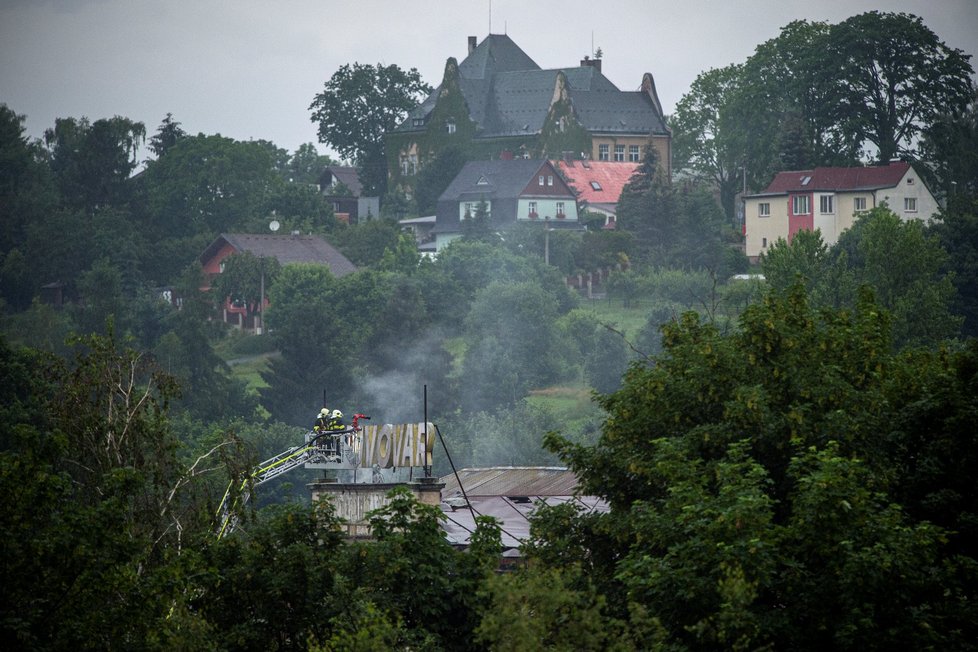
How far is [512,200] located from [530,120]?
17.8 m

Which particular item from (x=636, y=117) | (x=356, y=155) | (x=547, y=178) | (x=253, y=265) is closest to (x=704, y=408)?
(x=253, y=265)

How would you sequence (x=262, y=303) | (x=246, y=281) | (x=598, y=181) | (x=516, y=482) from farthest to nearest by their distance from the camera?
(x=598, y=181), (x=246, y=281), (x=262, y=303), (x=516, y=482)

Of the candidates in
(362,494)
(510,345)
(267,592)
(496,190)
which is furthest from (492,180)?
(267,592)

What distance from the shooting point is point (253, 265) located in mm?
138750

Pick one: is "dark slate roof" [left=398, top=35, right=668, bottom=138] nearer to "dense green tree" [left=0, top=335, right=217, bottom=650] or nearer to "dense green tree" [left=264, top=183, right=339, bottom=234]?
"dense green tree" [left=264, top=183, right=339, bottom=234]

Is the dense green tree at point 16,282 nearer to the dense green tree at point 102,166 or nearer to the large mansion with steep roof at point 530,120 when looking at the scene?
the dense green tree at point 102,166

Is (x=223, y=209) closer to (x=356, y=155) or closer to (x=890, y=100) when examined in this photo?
(x=356, y=155)

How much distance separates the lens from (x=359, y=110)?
179 meters

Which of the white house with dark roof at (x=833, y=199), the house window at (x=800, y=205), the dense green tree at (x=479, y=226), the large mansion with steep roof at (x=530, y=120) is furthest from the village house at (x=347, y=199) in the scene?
the house window at (x=800, y=205)

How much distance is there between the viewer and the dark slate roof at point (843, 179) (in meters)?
128

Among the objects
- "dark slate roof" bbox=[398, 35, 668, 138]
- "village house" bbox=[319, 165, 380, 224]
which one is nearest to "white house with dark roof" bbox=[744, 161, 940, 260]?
"dark slate roof" bbox=[398, 35, 668, 138]

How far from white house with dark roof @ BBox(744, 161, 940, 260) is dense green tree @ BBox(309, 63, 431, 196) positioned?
56.7 meters

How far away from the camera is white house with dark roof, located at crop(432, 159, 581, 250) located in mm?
148875

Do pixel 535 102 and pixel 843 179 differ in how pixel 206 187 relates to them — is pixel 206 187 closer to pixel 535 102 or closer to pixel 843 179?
pixel 535 102
